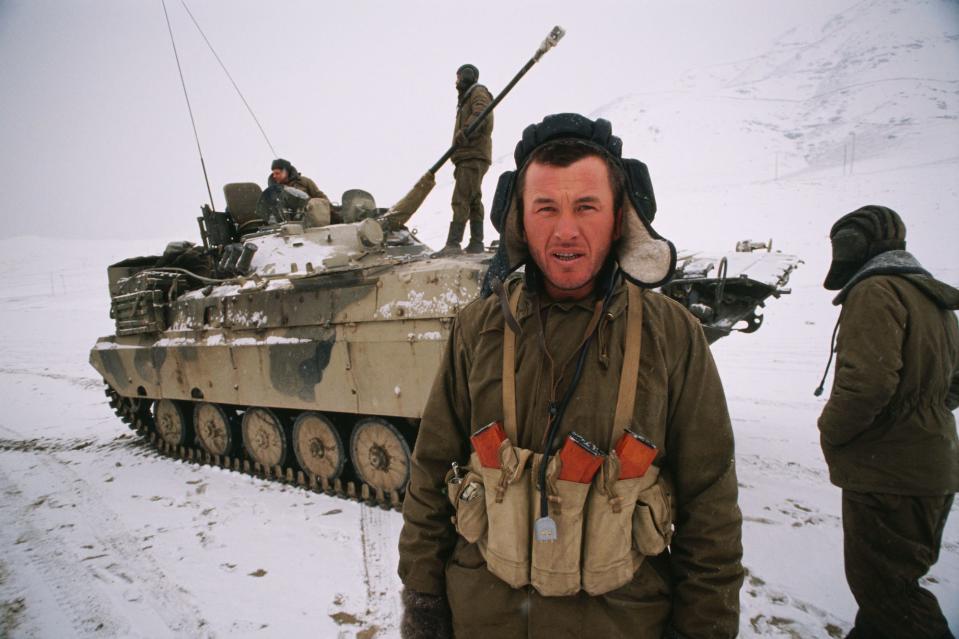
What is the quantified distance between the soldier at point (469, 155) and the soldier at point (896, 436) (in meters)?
3.67

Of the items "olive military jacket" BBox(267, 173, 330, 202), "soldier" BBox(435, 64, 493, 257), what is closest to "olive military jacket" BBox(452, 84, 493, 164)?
"soldier" BBox(435, 64, 493, 257)

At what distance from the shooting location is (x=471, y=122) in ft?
16.7

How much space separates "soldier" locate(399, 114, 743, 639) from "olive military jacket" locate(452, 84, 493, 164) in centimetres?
399

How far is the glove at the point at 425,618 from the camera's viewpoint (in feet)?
4.99

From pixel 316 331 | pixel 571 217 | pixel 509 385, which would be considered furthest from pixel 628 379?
pixel 316 331

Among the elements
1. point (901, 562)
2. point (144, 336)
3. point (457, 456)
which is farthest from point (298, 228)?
point (901, 562)

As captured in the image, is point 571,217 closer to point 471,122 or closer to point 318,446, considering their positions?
point 471,122

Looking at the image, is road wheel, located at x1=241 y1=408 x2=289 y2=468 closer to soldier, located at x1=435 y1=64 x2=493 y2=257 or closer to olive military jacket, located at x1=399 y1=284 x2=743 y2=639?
soldier, located at x1=435 y1=64 x2=493 y2=257

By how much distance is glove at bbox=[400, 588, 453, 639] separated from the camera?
1.52 metres

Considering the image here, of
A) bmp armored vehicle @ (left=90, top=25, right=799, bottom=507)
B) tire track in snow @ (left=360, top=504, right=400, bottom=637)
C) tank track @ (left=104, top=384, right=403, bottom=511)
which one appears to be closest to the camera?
tire track in snow @ (left=360, top=504, right=400, bottom=637)

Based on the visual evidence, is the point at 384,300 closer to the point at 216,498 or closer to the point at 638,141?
the point at 216,498

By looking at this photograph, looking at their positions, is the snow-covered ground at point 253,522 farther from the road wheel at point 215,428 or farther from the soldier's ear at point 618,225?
the soldier's ear at point 618,225

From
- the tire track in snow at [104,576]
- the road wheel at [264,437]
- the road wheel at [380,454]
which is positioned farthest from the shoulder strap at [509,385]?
the road wheel at [264,437]

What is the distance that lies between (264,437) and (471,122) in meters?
4.26
